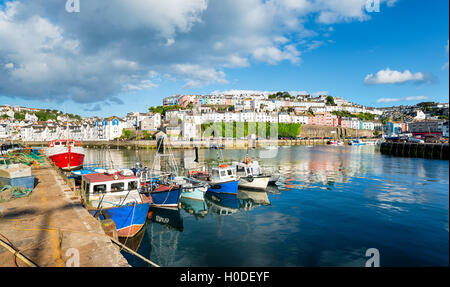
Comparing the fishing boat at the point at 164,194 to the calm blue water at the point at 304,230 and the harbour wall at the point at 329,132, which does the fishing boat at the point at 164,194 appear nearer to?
the calm blue water at the point at 304,230

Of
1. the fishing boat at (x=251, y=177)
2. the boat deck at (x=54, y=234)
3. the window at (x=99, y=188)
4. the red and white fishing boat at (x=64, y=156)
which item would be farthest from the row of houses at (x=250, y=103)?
the boat deck at (x=54, y=234)

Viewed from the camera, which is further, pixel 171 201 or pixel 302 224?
pixel 171 201

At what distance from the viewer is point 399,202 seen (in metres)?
17.3

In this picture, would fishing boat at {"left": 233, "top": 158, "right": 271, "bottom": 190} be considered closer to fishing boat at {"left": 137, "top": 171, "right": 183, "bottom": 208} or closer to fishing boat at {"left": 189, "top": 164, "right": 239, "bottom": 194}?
fishing boat at {"left": 189, "top": 164, "right": 239, "bottom": 194}

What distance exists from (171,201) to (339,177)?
20.9 meters

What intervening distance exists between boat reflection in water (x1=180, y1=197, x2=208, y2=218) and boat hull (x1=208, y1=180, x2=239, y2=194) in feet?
6.89

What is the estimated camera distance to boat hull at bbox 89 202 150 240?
12.1 metres

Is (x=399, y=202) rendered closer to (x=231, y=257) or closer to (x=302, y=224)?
(x=302, y=224)

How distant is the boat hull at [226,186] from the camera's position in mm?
21641

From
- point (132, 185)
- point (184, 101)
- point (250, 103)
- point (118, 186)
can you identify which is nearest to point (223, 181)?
point (132, 185)

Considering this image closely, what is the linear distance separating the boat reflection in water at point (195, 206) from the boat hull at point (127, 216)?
15.4 feet

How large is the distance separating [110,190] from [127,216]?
1825 millimetres
